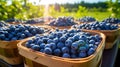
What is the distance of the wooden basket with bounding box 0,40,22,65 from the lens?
4.83 ft

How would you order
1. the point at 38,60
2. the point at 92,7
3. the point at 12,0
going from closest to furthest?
the point at 38,60 → the point at 12,0 → the point at 92,7

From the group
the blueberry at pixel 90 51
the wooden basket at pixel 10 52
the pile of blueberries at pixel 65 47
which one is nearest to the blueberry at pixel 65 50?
the pile of blueberries at pixel 65 47

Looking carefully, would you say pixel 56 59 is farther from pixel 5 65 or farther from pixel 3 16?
pixel 3 16

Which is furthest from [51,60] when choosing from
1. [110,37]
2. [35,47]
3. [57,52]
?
[110,37]

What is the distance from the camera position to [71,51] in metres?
1.16

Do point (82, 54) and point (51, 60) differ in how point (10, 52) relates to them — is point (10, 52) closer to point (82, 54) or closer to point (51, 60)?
point (51, 60)

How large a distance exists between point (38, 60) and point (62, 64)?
0.18m

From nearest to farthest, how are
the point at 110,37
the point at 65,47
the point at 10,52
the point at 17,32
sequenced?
the point at 65,47
the point at 10,52
the point at 17,32
the point at 110,37

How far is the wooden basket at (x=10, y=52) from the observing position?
147 cm

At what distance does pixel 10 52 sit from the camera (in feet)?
4.88

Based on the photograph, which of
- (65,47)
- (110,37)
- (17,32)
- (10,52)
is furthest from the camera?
(110,37)

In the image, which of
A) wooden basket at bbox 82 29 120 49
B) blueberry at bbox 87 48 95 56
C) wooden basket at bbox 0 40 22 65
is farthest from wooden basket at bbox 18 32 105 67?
wooden basket at bbox 82 29 120 49

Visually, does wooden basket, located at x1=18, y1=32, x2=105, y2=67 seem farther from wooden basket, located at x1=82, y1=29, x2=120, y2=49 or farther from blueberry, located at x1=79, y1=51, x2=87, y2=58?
wooden basket, located at x1=82, y1=29, x2=120, y2=49

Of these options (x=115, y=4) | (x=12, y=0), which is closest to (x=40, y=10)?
(x=12, y=0)
